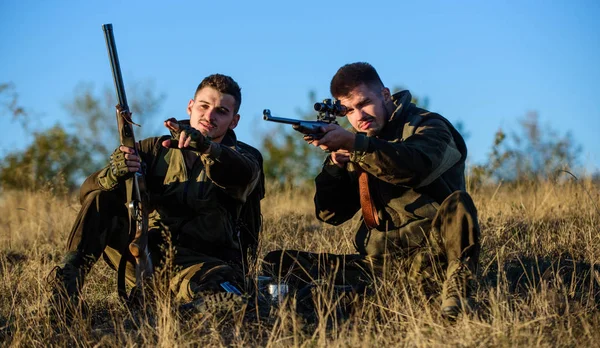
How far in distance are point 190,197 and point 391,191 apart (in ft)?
4.91

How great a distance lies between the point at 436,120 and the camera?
5855 millimetres

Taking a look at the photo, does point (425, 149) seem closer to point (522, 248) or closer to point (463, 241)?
point (463, 241)

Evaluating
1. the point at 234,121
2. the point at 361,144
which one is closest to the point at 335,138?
the point at 361,144

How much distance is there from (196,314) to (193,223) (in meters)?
1.08

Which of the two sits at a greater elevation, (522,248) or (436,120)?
(436,120)

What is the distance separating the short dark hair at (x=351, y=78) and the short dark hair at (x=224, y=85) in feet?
2.73

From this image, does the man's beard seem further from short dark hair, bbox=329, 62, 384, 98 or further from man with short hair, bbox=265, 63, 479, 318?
short dark hair, bbox=329, 62, 384, 98

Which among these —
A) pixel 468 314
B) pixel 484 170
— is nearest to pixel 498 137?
pixel 484 170

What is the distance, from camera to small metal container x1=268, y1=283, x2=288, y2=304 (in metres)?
5.54

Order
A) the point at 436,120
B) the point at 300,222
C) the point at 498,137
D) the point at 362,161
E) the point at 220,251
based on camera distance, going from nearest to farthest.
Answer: the point at 362,161 < the point at 436,120 < the point at 220,251 < the point at 300,222 < the point at 498,137

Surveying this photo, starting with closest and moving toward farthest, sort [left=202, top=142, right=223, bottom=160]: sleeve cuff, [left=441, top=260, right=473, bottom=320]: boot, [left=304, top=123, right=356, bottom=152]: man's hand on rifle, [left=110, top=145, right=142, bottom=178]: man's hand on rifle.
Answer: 1. [left=441, top=260, right=473, bottom=320]: boot
2. [left=304, top=123, right=356, bottom=152]: man's hand on rifle
3. [left=202, top=142, right=223, bottom=160]: sleeve cuff
4. [left=110, top=145, right=142, bottom=178]: man's hand on rifle

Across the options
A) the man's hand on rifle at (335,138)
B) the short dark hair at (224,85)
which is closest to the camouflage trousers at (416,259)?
the man's hand on rifle at (335,138)

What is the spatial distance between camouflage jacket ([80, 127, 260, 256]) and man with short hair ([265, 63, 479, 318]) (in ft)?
1.58

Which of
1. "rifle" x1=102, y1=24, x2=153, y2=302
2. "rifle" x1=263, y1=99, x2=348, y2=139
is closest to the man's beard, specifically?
"rifle" x1=263, y1=99, x2=348, y2=139
